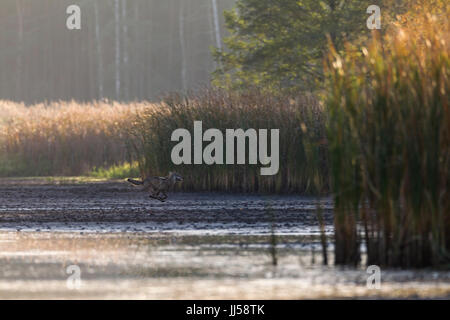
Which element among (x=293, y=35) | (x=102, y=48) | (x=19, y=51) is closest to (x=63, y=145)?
(x=293, y=35)

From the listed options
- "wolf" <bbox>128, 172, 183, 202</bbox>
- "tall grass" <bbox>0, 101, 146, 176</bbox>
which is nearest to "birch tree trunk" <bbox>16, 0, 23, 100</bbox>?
"tall grass" <bbox>0, 101, 146, 176</bbox>

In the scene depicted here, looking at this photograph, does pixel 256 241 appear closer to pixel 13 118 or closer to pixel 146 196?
pixel 146 196

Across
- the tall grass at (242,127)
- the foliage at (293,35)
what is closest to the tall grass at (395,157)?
the tall grass at (242,127)

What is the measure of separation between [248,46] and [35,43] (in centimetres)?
4594

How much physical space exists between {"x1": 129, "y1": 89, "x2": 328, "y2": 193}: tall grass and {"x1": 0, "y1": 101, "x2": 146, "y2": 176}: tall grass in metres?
6.79

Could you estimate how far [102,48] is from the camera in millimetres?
75812

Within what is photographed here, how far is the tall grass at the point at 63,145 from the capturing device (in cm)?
2958

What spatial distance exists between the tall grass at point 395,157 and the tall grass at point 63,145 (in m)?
19.6

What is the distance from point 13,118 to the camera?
105ft

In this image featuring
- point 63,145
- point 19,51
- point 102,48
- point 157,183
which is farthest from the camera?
point 102,48

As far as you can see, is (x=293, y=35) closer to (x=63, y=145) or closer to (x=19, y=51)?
(x=63, y=145)

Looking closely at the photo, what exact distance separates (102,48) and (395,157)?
6754cm
